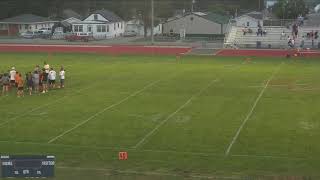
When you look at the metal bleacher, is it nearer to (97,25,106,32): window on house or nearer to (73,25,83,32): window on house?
(97,25,106,32): window on house

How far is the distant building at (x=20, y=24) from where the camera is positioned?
7700 centimetres

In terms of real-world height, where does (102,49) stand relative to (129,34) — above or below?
below

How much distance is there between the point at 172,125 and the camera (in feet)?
62.5

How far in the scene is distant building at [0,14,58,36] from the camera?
77000 mm

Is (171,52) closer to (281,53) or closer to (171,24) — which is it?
(281,53)

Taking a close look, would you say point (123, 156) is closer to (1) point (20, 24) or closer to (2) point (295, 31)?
(2) point (295, 31)

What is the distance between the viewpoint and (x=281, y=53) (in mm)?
47562

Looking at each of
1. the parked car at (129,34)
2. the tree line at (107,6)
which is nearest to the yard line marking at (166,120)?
the parked car at (129,34)

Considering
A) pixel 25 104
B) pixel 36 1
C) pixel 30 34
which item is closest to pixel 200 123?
pixel 25 104

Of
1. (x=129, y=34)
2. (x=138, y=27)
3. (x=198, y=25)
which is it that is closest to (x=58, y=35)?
(x=129, y=34)

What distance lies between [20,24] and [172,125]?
203 ft
